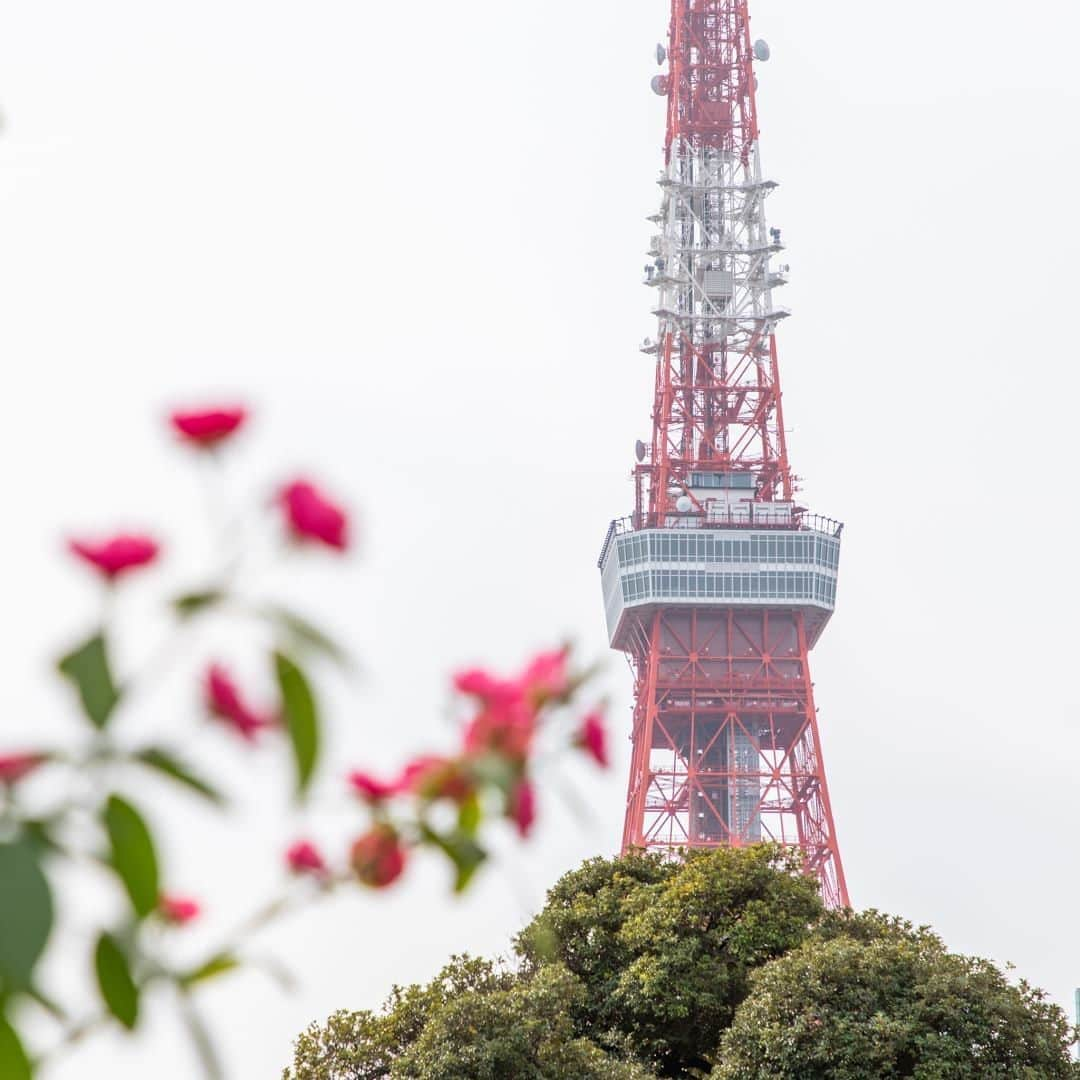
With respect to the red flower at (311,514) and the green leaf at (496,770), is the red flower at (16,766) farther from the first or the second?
the green leaf at (496,770)

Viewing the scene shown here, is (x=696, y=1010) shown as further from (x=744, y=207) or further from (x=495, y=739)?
(x=744, y=207)

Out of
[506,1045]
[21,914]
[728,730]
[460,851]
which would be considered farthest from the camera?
[728,730]

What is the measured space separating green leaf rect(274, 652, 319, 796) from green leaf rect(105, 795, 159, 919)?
0.14m

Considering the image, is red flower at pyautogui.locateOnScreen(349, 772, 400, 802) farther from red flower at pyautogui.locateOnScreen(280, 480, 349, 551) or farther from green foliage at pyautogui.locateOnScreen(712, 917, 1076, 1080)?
green foliage at pyautogui.locateOnScreen(712, 917, 1076, 1080)

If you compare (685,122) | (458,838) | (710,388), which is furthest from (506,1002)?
(685,122)

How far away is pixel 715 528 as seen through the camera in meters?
105

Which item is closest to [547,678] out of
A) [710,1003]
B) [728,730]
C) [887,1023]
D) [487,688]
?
[487,688]

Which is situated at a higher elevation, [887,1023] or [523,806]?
[887,1023]

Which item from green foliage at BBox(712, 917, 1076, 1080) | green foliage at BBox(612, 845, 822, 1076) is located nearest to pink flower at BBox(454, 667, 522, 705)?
green foliage at BBox(712, 917, 1076, 1080)

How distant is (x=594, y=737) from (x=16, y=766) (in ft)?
2.01

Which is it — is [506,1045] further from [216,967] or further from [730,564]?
[730,564]

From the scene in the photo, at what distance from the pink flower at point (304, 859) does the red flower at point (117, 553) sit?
1.72ft

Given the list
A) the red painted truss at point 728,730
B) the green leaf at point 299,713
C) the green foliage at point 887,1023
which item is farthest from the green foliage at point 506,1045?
the red painted truss at point 728,730

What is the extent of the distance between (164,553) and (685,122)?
11176 centimetres
